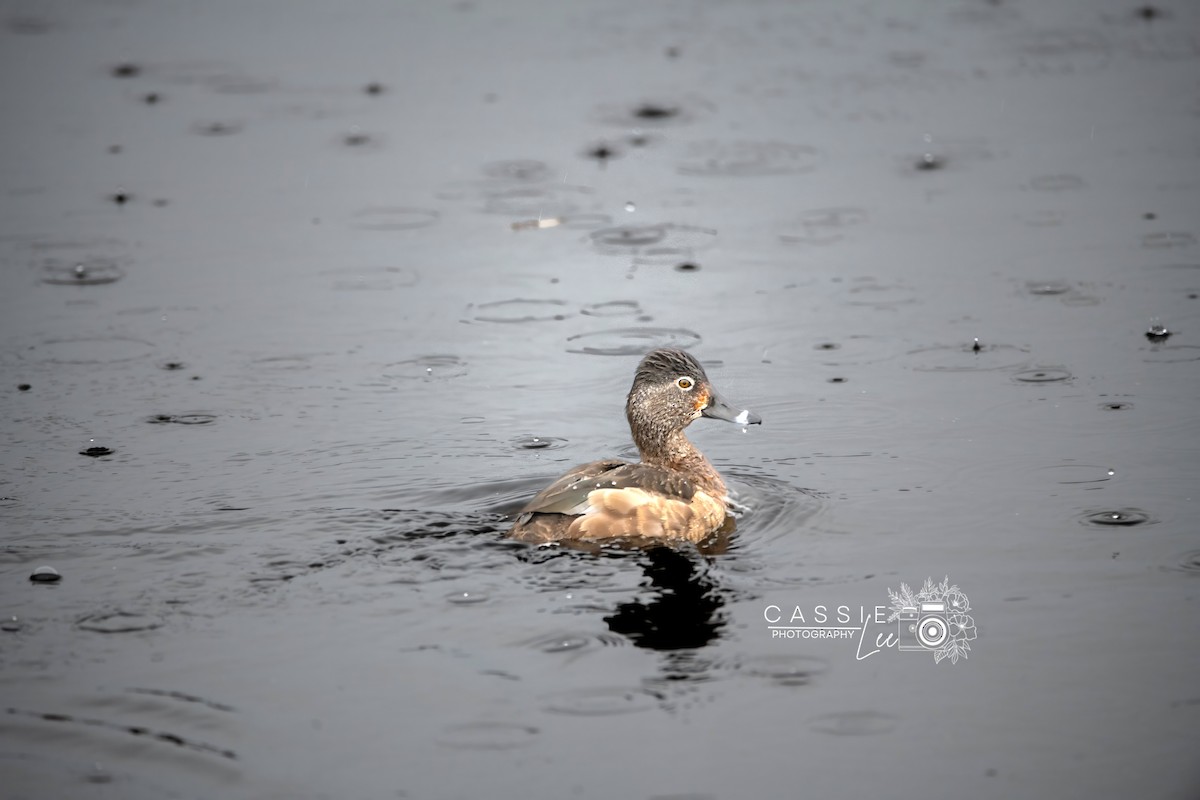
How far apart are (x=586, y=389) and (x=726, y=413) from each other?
1595mm

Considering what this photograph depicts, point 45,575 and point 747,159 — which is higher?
point 747,159

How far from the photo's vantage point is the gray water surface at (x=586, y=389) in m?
6.43

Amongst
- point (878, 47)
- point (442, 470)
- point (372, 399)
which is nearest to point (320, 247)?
point (372, 399)

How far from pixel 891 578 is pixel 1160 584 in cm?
124

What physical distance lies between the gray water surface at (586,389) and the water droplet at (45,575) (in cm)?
4

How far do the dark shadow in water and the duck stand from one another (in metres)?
0.30

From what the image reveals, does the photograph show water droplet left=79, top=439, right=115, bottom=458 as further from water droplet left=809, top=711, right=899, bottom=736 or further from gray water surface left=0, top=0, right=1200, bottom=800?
water droplet left=809, top=711, right=899, bottom=736

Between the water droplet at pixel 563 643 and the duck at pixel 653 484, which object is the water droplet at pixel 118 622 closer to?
the water droplet at pixel 563 643

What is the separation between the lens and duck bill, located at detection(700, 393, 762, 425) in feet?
30.8

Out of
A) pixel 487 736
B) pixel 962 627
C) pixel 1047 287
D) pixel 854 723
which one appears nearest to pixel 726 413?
pixel 962 627

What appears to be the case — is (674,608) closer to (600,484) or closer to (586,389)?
(600,484)

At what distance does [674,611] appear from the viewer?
7527 millimetres

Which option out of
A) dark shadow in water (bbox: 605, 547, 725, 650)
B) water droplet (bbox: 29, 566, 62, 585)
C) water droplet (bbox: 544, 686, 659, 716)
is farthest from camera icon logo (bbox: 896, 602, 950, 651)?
water droplet (bbox: 29, 566, 62, 585)

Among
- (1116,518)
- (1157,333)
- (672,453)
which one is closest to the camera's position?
(1116,518)
